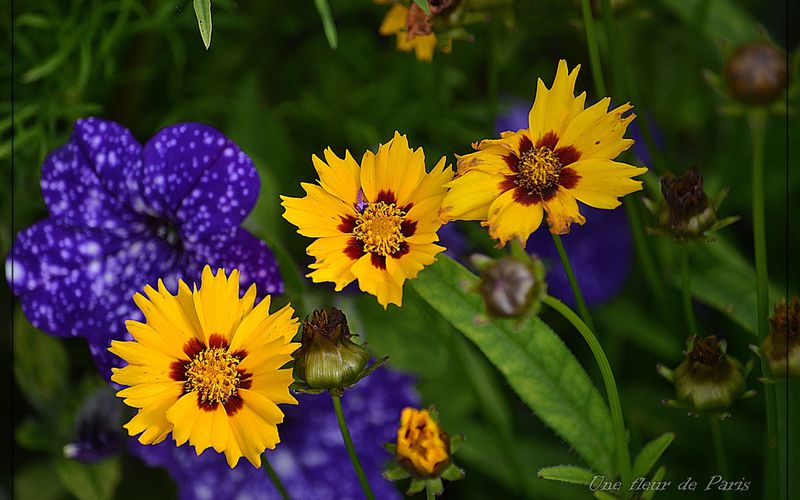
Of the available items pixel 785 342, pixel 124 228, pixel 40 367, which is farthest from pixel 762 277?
pixel 40 367

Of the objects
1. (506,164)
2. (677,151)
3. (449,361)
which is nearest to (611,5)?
(506,164)

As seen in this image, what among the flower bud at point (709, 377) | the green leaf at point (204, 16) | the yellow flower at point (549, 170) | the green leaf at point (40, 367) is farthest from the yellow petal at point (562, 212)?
the green leaf at point (40, 367)

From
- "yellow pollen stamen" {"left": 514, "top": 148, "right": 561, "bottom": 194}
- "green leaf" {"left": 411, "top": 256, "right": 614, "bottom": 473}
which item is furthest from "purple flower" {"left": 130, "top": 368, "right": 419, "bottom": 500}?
"yellow pollen stamen" {"left": 514, "top": 148, "right": 561, "bottom": 194}

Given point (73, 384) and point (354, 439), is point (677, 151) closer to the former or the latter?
point (354, 439)

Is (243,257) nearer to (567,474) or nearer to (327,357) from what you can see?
(327,357)

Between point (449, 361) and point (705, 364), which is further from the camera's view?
point (449, 361)

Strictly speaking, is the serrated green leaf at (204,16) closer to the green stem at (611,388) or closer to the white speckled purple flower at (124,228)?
the white speckled purple flower at (124,228)

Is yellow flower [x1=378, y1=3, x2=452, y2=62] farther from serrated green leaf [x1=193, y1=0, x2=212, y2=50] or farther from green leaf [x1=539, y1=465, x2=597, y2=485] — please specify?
green leaf [x1=539, y1=465, x2=597, y2=485]
